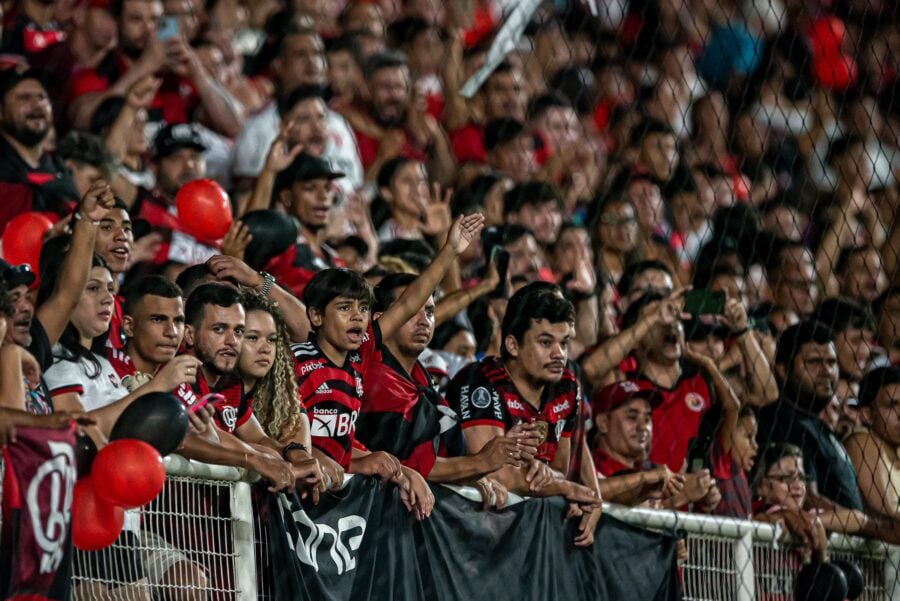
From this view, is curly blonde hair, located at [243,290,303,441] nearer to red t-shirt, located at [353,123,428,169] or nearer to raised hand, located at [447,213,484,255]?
raised hand, located at [447,213,484,255]

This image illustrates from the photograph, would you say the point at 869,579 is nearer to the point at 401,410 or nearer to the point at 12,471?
the point at 401,410

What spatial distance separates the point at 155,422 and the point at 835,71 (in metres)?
8.46

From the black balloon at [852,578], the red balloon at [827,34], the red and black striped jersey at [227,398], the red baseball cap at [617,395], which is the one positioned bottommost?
the black balloon at [852,578]

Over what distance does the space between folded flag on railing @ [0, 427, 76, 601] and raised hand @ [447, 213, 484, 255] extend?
2093 millimetres

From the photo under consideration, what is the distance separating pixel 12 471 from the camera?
422 cm

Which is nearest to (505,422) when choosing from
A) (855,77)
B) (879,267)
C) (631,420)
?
(631,420)

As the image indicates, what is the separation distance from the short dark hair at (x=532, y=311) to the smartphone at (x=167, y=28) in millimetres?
2883

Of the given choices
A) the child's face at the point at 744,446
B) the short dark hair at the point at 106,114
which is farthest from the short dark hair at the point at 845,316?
the short dark hair at the point at 106,114

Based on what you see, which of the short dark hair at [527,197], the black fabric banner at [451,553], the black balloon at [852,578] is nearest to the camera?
the black fabric banner at [451,553]

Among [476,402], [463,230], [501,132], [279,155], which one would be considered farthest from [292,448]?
[501,132]

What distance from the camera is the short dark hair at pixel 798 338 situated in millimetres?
7598

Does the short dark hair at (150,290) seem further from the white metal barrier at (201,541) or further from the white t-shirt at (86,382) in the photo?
the white metal barrier at (201,541)

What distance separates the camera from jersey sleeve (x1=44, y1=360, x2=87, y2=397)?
5.09 metres

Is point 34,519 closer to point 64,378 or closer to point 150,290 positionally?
point 64,378
